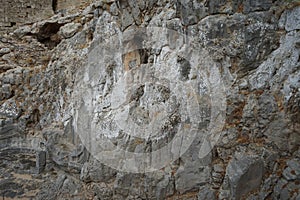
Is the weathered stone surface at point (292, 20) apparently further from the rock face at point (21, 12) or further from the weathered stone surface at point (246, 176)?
the rock face at point (21, 12)

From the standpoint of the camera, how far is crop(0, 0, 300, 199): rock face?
4.03 m

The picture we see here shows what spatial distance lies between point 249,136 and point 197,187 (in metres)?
1.06

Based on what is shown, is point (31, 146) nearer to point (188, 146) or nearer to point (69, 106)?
point (69, 106)

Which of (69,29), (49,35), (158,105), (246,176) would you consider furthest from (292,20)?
(49,35)

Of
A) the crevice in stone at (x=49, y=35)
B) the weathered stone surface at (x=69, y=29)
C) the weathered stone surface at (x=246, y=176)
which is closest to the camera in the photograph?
the weathered stone surface at (x=246, y=176)

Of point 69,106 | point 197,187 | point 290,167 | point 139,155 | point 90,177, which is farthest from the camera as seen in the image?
point 69,106

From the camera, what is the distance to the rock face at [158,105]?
4027 mm

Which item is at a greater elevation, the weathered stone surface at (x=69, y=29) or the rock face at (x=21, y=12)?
the rock face at (x=21, y=12)

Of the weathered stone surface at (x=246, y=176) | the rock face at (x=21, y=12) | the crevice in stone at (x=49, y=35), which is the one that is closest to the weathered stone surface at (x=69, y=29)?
the crevice in stone at (x=49, y=35)

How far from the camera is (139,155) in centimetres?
491

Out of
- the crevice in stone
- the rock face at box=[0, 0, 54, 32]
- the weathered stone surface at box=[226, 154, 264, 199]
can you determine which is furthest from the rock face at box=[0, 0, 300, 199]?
the rock face at box=[0, 0, 54, 32]

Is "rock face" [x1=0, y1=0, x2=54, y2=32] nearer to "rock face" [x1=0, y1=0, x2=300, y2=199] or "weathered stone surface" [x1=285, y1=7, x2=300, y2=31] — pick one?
"rock face" [x1=0, y1=0, x2=300, y2=199]

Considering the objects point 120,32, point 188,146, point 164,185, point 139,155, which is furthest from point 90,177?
point 120,32

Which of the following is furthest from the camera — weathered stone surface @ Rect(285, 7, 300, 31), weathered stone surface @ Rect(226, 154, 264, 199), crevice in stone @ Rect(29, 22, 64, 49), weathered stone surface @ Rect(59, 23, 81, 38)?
crevice in stone @ Rect(29, 22, 64, 49)
